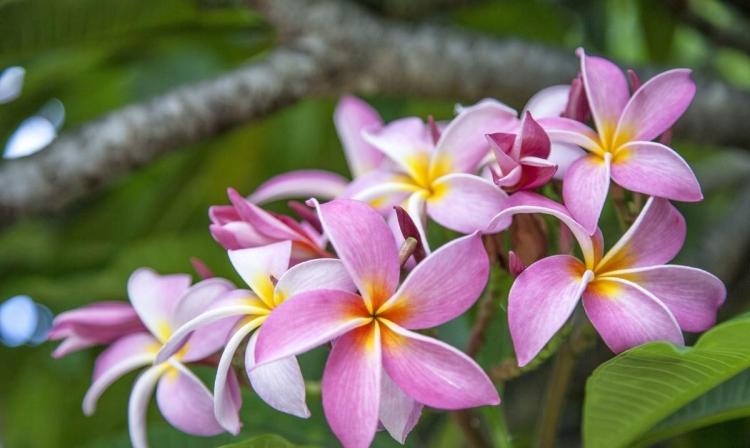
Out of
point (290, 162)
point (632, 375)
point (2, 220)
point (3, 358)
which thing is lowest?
point (3, 358)

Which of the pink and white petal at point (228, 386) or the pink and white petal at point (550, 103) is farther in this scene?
the pink and white petal at point (550, 103)

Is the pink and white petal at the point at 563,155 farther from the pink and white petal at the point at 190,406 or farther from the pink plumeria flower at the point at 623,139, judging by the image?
the pink and white petal at the point at 190,406

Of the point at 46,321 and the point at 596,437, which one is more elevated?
the point at 596,437

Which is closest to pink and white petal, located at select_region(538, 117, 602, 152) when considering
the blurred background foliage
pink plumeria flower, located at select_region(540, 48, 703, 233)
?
pink plumeria flower, located at select_region(540, 48, 703, 233)

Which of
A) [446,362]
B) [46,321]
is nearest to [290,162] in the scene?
[46,321]

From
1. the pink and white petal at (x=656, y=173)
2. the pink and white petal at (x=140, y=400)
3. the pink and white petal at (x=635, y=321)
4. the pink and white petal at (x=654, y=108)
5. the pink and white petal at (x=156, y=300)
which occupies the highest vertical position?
the pink and white petal at (x=654, y=108)

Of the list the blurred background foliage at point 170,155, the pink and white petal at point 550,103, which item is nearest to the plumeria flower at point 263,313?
the pink and white petal at point 550,103

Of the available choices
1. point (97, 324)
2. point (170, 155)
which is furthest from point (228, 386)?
point (170, 155)

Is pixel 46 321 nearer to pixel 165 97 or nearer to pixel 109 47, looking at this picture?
pixel 109 47
